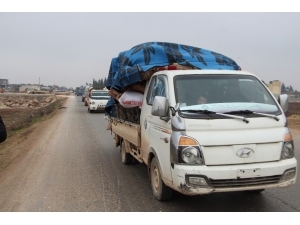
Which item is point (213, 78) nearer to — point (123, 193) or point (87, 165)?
point (123, 193)

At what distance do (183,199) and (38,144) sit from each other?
281 inches

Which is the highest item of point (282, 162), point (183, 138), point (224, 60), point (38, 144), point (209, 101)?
point (224, 60)

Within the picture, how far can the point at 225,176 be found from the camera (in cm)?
401

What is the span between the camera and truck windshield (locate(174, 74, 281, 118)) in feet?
14.7

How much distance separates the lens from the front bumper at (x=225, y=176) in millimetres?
4004

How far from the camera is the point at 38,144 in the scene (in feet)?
35.4

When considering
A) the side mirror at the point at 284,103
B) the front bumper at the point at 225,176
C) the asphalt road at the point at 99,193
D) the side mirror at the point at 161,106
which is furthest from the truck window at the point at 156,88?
the side mirror at the point at 284,103

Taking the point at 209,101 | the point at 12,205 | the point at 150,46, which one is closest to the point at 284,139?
the point at 209,101

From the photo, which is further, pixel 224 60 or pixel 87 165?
pixel 87 165

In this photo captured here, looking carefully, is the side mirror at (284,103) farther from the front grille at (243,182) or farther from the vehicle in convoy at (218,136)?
the front grille at (243,182)

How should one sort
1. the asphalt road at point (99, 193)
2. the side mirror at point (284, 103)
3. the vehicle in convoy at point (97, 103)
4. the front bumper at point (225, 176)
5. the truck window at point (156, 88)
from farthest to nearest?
1. the vehicle in convoy at point (97, 103)
2. the truck window at point (156, 88)
3. the side mirror at point (284, 103)
4. the asphalt road at point (99, 193)
5. the front bumper at point (225, 176)

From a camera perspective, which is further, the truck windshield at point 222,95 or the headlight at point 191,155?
the truck windshield at point 222,95

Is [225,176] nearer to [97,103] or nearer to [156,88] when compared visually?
[156,88]

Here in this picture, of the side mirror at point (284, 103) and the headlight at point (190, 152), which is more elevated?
the side mirror at point (284, 103)
